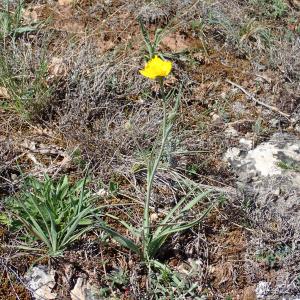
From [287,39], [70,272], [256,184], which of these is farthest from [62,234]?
[287,39]

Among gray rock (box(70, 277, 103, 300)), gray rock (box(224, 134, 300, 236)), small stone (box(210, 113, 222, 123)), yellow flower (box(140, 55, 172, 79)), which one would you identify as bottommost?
gray rock (box(70, 277, 103, 300))

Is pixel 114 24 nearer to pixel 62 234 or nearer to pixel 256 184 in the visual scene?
pixel 256 184

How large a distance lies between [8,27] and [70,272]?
1.58m

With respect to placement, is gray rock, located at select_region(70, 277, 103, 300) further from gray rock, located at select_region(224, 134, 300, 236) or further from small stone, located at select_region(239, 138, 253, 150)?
small stone, located at select_region(239, 138, 253, 150)

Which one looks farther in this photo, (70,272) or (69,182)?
(69,182)

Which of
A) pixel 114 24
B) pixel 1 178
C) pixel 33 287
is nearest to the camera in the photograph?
pixel 33 287

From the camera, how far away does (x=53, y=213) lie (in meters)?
2.03

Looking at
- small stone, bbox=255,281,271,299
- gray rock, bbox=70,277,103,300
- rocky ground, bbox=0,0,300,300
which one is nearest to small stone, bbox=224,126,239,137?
rocky ground, bbox=0,0,300,300

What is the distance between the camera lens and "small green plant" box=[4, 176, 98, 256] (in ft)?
6.34

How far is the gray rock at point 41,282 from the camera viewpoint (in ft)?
6.30

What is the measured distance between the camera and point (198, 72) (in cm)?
295

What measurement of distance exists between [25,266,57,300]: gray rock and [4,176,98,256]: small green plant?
0.08 m

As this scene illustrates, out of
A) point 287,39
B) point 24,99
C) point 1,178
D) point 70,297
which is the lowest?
point 70,297

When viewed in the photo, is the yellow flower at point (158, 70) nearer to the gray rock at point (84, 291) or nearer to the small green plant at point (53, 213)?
the small green plant at point (53, 213)
